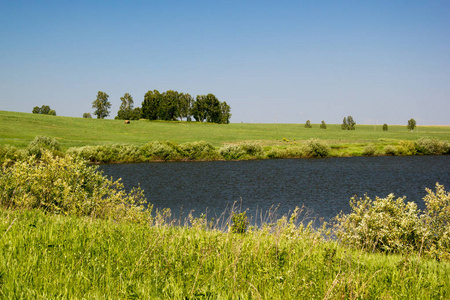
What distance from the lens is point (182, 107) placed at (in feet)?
382

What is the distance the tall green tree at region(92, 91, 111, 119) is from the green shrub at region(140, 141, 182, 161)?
77264 millimetres

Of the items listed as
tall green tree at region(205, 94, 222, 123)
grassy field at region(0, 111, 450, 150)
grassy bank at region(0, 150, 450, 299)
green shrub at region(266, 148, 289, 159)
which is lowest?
green shrub at region(266, 148, 289, 159)

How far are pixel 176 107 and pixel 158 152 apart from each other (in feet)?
214

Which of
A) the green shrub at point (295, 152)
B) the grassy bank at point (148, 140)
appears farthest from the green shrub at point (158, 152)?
the green shrub at point (295, 152)

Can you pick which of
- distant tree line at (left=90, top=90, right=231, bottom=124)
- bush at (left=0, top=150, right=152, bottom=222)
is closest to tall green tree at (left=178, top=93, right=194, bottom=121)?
distant tree line at (left=90, top=90, right=231, bottom=124)

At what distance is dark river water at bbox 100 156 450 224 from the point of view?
880 inches

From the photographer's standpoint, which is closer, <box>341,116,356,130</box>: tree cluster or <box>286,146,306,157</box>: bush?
<box>286,146,306,157</box>: bush

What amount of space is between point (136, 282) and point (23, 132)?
2713 inches

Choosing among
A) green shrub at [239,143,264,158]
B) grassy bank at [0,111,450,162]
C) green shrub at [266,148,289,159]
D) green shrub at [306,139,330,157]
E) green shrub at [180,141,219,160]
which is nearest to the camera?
green shrub at [180,141,219,160]

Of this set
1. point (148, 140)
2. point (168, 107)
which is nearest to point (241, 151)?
point (148, 140)

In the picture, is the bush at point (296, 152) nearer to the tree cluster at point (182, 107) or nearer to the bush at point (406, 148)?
the bush at point (406, 148)

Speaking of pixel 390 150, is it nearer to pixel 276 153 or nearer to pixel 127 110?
pixel 276 153

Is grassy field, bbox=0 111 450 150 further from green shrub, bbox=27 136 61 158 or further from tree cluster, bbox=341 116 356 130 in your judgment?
tree cluster, bbox=341 116 356 130

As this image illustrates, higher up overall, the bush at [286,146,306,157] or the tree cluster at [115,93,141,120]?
the tree cluster at [115,93,141,120]
